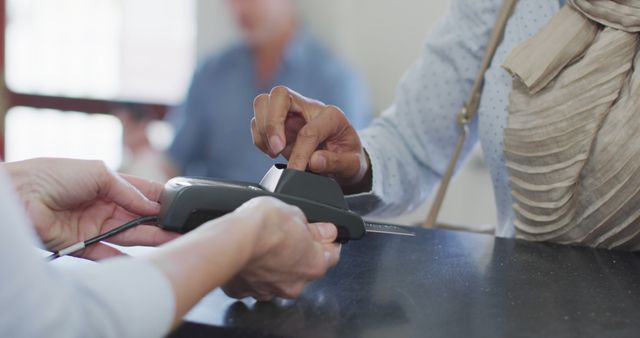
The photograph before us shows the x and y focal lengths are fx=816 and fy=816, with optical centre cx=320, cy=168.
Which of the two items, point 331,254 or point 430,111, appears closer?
point 331,254

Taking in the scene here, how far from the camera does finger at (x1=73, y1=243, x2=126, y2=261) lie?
68 centimetres

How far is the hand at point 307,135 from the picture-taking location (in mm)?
799

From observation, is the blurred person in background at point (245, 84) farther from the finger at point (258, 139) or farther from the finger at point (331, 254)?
the finger at point (331, 254)

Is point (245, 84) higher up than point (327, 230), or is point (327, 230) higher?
point (327, 230)

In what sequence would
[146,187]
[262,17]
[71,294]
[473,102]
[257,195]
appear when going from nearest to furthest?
[71,294] < [257,195] < [146,187] < [473,102] < [262,17]

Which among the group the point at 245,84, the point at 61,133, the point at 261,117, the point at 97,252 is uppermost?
the point at 261,117

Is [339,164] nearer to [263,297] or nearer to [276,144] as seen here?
[276,144]

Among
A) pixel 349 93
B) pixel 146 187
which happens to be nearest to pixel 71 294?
pixel 146 187

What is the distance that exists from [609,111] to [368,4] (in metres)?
2.07

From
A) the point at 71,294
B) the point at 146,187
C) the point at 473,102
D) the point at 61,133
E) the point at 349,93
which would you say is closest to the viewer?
the point at 71,294

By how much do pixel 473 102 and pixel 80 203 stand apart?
53 cm

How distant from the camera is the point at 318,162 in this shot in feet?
2.58

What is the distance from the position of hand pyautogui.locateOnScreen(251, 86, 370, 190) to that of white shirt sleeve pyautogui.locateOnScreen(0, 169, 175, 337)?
1.10 feet

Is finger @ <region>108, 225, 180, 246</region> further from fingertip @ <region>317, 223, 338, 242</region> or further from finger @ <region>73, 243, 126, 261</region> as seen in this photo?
fingertip @ <region>317, 223, 338, 242</region>
